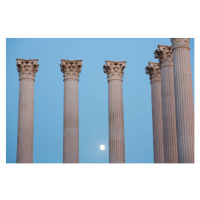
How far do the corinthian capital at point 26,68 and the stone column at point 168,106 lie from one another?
1866 inches

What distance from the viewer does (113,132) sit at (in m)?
190

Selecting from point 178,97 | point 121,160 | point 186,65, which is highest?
point 186,65

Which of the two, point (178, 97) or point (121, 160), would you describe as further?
point (121, 160)

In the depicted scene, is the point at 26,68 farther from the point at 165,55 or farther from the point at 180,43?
the point at 180,43

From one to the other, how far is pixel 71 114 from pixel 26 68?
2442 cm

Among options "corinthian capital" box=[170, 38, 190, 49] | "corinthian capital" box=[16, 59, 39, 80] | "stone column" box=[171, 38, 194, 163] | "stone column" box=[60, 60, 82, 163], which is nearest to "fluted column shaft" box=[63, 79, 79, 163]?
"stone column" box=[60, 60, 82, 163]

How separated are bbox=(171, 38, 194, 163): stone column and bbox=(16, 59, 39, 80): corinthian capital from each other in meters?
61.8

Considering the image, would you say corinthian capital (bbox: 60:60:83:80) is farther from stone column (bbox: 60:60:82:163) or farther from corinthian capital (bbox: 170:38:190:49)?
corinthian capital (bbox: 170:38:190:49)

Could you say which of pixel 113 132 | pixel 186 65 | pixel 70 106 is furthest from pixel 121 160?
pixel 186 65

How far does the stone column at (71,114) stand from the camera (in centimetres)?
18600

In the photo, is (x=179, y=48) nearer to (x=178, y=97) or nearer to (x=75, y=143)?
(x=178, y=97)
